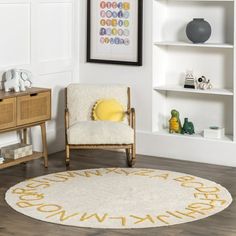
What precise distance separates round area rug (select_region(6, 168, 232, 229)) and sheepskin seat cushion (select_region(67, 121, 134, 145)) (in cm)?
27

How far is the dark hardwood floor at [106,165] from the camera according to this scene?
14.8 ft

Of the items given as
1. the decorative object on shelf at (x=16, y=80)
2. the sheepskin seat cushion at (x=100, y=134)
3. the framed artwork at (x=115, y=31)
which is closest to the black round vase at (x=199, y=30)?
the framed artwork at (x=115, y=31)

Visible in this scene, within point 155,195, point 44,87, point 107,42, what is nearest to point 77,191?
point 155,195

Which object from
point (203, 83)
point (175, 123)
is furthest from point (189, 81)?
point (175, 123)

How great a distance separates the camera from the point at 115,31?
273 inches

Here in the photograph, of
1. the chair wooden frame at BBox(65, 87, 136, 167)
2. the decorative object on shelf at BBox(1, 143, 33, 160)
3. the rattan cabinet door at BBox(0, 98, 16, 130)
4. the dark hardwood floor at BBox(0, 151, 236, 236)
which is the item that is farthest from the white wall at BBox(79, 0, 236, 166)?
the rattan cabinet door at BBox(0, 98, 16, 130)

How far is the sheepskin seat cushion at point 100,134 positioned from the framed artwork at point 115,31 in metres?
0.96

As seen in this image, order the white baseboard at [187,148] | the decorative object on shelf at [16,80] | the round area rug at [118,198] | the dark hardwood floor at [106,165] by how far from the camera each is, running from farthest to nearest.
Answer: the white baseboard at [187,148] < the decorative object on shelf at [16,80] < the round area rug at [118,198] < the dark hardwood floor at [106,165]

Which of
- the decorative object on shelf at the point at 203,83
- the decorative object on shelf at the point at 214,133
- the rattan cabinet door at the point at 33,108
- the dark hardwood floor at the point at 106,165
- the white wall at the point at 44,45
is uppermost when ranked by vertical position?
the white wall at the point at 44,45

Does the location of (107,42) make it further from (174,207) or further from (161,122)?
(174,207)

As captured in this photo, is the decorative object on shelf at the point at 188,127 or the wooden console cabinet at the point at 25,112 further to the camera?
the decorative object on shelf at the point at 188,127

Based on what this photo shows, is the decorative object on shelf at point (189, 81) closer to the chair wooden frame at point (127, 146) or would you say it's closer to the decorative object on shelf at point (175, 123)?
the decorative object on shelf at point (175, 123)

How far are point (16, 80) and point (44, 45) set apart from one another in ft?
2.73

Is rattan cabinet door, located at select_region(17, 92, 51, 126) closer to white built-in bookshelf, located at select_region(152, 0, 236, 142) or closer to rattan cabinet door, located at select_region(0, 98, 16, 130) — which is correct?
rattan cabinet door, located at select_region(0, 98, 16, 130)
